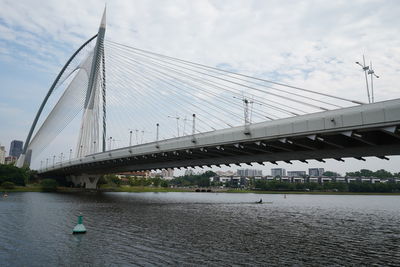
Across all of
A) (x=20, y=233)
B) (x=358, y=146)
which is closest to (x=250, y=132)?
(x=358, y=146)

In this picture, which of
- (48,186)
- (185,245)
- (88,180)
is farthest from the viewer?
(88,180)

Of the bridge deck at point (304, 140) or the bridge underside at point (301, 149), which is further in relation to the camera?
the bridge underside at point (301, 149)

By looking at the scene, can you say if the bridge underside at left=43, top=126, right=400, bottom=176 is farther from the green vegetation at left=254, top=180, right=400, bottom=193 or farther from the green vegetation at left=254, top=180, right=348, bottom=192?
the green vegetation at left=254, top=180, right=400, bottom=193

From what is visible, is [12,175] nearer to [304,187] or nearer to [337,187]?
[304,187]

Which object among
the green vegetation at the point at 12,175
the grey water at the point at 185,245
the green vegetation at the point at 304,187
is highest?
the green vegetation at the point at 12,175

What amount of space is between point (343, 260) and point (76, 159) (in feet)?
214

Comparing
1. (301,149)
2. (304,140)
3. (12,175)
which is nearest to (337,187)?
(12,175)

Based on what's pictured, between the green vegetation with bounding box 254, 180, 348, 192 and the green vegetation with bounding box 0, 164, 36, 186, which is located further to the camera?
the green vegetation with bounding box 254, 180, 348, 192

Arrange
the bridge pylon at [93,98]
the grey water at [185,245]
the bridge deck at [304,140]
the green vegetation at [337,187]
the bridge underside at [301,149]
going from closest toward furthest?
the grey water at [185,245] → the bridge deck at [304,140] → the bridge underside at [301,149] → the bridge pylon at [93,98] → the green vegetation at [337,187]

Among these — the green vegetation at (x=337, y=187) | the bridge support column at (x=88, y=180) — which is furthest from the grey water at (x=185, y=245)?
the green vegetation at (x=337, y=187)

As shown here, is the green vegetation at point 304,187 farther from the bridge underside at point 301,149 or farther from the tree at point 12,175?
the bridge underside at point 301,149

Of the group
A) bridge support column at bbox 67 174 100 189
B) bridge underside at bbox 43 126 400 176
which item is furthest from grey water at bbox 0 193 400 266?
bridge support column at bbox 67 174 100 189

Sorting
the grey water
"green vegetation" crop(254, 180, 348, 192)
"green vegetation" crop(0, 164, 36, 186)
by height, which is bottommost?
the grey water

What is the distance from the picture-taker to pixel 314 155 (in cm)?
3167
